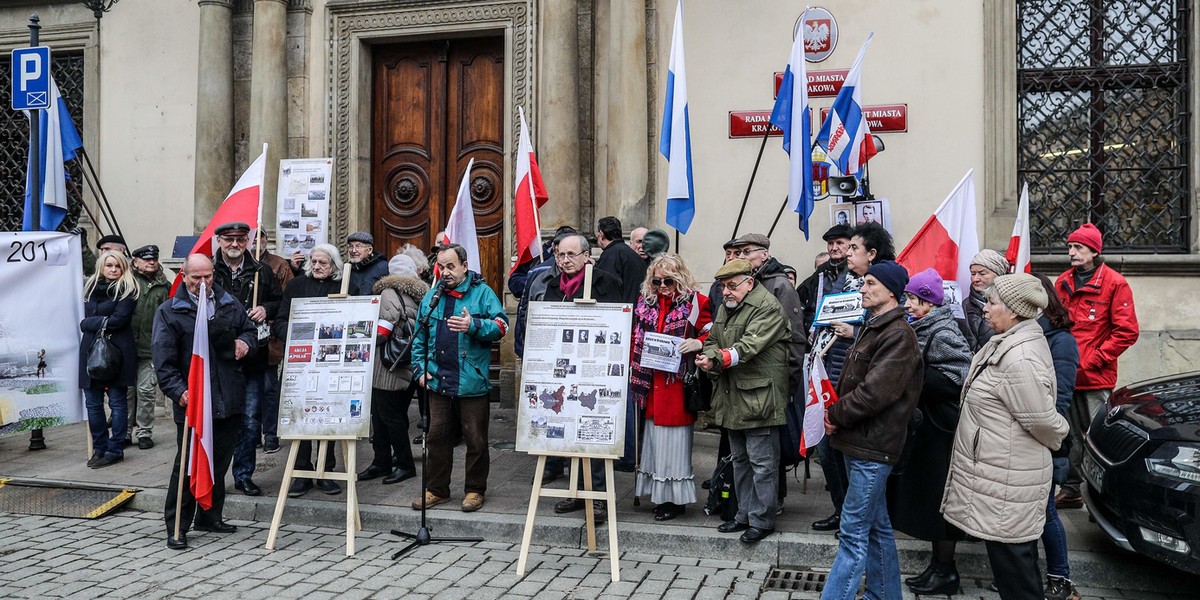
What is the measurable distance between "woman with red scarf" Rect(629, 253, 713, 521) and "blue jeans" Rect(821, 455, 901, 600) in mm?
1741

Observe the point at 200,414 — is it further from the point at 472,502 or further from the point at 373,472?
the point at 472,502

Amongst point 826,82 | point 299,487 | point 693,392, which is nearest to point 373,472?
point 299,487

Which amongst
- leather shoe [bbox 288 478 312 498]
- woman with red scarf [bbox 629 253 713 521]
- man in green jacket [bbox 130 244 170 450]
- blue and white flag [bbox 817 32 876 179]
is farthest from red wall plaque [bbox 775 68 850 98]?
man in green jacket [bbox 130 244 170 450]

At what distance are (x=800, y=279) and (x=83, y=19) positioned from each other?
884 cm

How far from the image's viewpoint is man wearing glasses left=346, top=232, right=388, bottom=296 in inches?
309

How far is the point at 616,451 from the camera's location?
5.86m

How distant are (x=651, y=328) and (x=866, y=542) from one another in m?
2.29

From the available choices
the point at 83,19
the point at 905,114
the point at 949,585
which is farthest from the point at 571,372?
the point at 83,19

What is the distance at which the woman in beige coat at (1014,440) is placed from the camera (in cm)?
432

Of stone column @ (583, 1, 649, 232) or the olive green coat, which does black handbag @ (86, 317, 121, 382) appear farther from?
the olive green coat

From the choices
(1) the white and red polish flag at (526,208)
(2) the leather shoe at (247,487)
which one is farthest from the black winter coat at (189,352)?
(1) the white and red polish flag at (526,208)

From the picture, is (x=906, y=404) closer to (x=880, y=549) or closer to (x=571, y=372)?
(x=880, y=549)

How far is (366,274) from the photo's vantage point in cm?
790

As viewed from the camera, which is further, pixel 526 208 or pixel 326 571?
pixel 526 208
